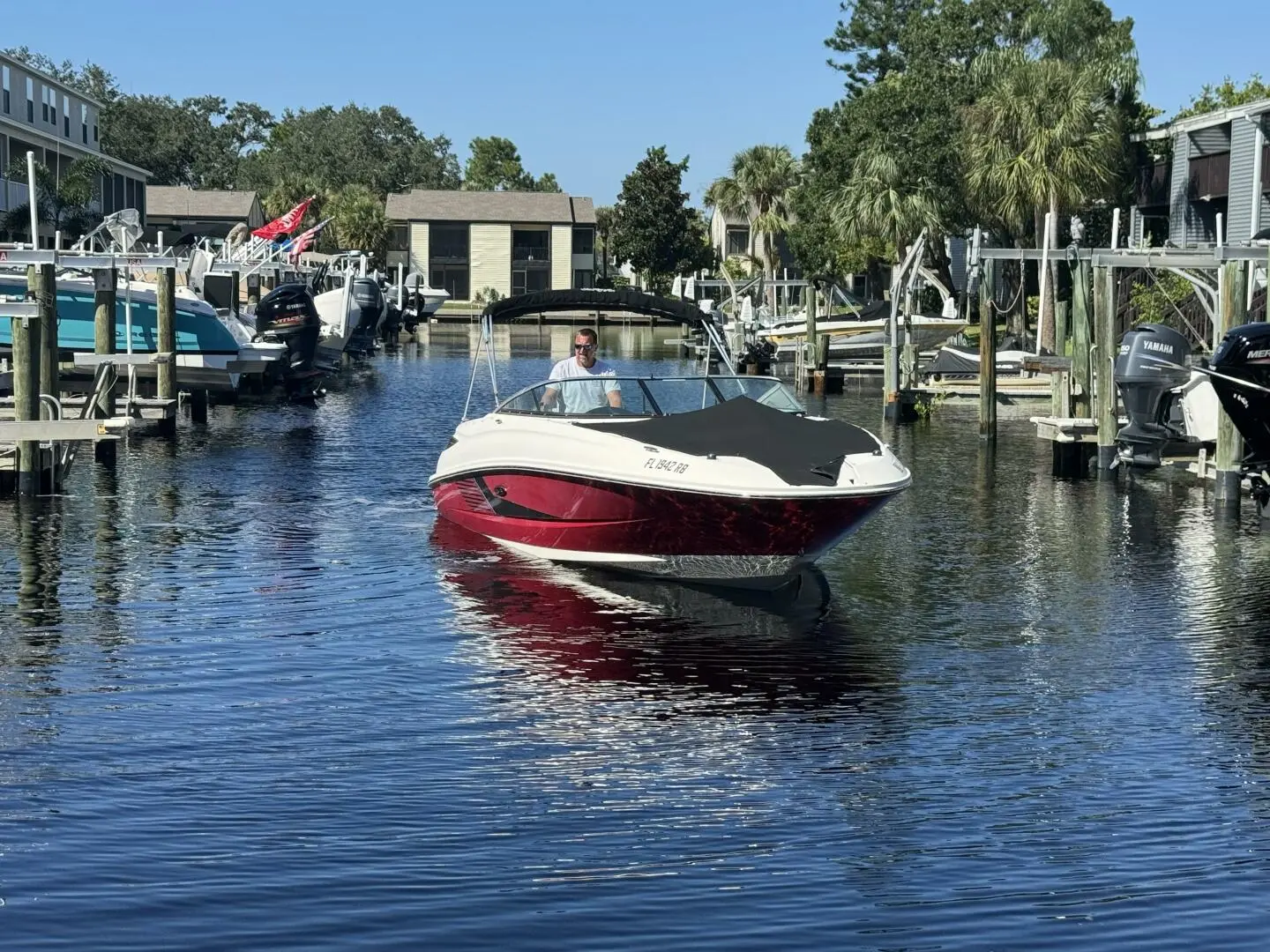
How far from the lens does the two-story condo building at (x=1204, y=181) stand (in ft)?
160

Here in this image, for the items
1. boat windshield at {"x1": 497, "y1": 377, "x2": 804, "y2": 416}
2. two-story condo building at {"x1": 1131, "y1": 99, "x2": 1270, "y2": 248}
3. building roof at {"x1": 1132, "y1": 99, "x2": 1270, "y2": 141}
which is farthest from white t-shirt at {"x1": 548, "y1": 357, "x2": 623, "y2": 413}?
two-story condo building at {"x1": 1131, "y1": 99, "x2": 1270, "y2": 248}

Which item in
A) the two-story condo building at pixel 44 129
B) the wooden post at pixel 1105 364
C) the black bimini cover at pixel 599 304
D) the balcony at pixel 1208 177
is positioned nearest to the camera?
the black bimini cover at pixel 599 304

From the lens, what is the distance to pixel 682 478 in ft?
48.5

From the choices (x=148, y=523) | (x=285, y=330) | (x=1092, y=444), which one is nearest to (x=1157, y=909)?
(x=148, y=523)

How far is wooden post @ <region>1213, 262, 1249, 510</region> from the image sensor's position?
21391 mm

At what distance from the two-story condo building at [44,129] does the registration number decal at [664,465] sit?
46.2 metres

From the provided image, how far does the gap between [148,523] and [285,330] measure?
67.1 ft

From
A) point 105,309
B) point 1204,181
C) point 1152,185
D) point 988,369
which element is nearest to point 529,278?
point 1152,185

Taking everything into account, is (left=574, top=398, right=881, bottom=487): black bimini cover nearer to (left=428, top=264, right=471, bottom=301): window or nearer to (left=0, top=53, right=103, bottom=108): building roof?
(left=0, top=53, right=103, bottom=108): building roof

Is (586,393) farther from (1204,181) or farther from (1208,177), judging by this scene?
(1204,181)

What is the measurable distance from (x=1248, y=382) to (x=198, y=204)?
106 metres

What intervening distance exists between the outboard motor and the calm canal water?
1034mm

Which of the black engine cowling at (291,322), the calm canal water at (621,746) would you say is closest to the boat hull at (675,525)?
the calm canal water at (621,746)

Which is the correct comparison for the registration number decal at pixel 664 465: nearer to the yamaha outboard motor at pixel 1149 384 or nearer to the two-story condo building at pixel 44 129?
the yamaha outboard motor at pixel 1149 384
